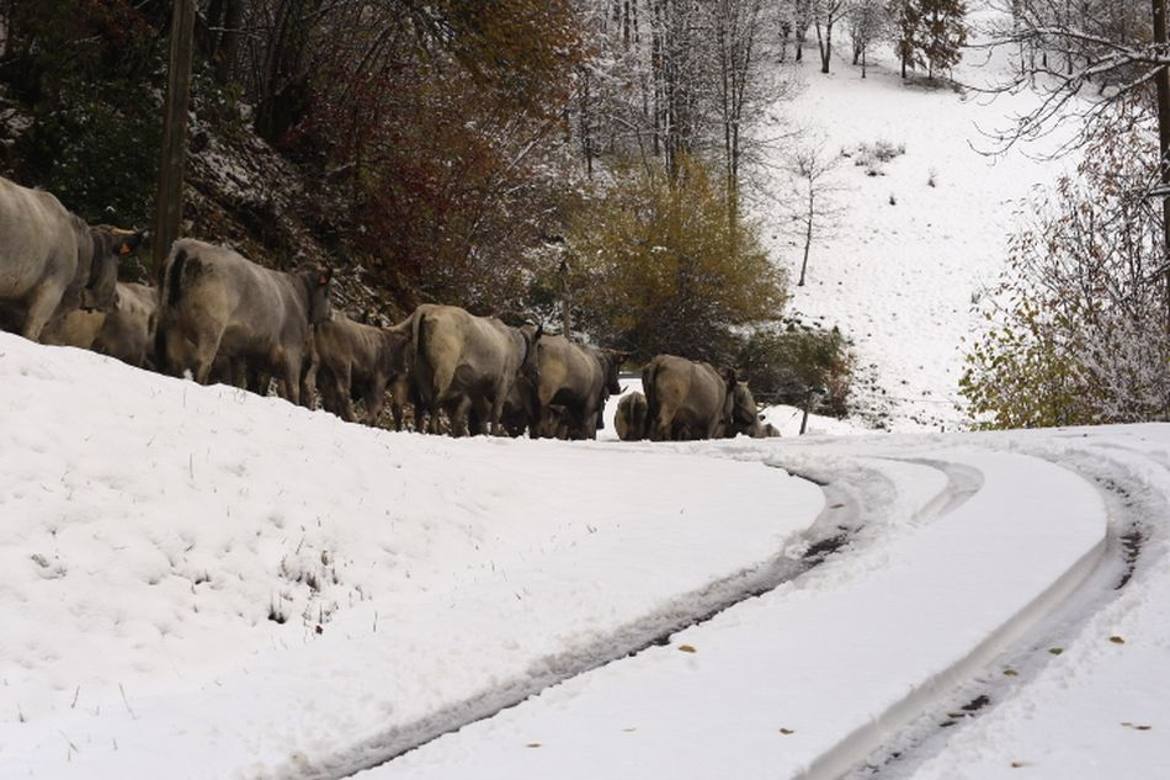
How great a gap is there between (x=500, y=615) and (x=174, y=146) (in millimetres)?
11153

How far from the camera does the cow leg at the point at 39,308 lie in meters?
10.6

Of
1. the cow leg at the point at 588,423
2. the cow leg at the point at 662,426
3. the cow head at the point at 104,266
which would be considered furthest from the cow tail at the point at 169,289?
the cow leg at the point at 662,426

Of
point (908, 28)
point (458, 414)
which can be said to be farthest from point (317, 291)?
point (908, 28)

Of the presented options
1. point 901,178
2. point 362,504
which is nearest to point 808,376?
point 901,178

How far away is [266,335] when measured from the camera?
13156mm

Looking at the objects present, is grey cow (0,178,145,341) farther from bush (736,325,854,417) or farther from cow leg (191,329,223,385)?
bush (736,325,854,417)

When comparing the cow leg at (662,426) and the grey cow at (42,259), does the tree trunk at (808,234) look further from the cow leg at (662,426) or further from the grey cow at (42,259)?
the grey cow at (42,259)

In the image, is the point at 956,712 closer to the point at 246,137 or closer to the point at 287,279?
the point at 287,279

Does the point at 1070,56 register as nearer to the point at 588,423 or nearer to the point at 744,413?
the point at 588,423

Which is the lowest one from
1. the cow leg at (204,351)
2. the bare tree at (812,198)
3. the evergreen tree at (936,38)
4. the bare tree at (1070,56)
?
the cow leg at (204,351)

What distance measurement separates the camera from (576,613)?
6594 millimetres

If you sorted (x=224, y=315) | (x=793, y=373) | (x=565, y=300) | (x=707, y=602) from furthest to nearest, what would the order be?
(x=793, y=373) → (x=565, y=300) → (x=224, y=315) → (x=707, y=602)

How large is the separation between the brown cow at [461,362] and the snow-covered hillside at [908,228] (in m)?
21.5

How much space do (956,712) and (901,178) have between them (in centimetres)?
5825
